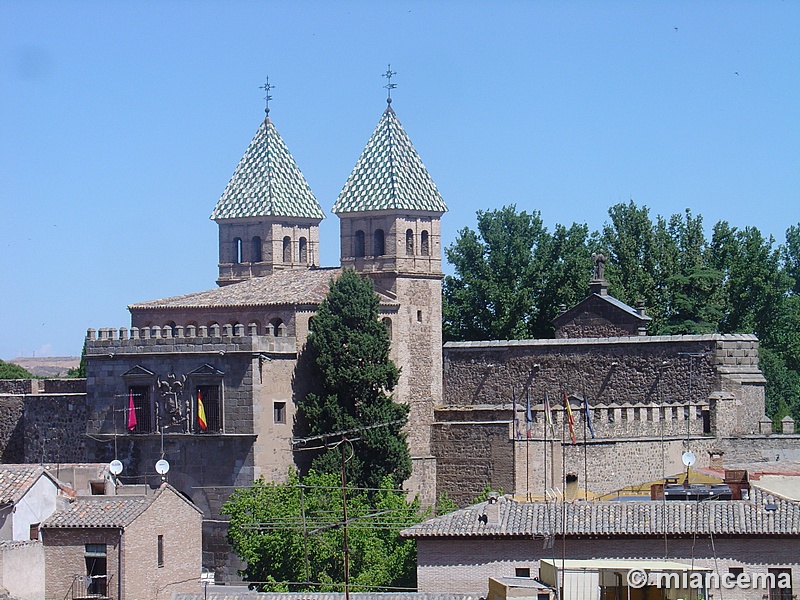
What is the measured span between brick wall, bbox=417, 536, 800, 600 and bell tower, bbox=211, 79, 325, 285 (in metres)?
25.9

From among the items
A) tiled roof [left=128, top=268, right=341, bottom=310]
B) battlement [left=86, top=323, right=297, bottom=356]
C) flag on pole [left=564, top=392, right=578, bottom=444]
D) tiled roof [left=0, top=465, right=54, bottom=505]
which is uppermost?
tiled roof [left=128, top=268, right=341, bottom=310]

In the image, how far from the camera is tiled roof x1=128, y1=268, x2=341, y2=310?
57844mm

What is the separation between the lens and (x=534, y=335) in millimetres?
70312

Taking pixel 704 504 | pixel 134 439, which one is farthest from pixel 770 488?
pixel 134 439

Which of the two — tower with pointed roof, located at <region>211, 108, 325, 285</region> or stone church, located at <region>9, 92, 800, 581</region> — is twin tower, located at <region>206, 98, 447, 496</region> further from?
tower with pointed roof, located at <region>211, 108, 325, 285</region>

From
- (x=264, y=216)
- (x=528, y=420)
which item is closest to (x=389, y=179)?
(x=264, y=216)

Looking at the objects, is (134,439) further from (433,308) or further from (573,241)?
(573,241)

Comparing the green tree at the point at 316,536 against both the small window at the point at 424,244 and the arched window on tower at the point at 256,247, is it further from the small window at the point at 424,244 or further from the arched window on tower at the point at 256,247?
the arched window on tower at the point at 256,247

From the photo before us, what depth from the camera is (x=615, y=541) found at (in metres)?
41.1

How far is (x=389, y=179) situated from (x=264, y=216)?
6759 mm

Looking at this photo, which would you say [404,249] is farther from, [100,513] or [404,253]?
[100,513]

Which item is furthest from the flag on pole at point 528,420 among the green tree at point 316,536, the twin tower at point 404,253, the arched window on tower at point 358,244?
the arched window on tower at point 358,244

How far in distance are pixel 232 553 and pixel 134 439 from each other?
4558mm

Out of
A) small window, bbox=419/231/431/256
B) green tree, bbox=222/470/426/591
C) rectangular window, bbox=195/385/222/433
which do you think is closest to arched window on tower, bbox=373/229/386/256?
small window, bbox=419/231/431/256
